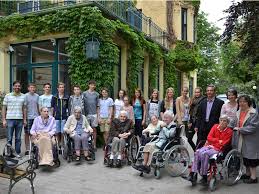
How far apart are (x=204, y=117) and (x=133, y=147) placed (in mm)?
1797

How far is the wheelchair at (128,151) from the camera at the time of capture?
825cm

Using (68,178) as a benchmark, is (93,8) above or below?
above

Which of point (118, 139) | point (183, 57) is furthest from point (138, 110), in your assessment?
point (183, 57)

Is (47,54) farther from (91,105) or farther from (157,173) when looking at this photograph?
(157,173)

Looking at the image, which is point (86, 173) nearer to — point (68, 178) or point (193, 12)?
point (68, 178)

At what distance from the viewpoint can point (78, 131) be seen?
28.0 feet

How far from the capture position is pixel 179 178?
7340mm

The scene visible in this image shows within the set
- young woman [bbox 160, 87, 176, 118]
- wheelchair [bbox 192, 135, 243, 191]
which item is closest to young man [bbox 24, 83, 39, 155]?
young woman [bbox 160, 87, 176, 118]

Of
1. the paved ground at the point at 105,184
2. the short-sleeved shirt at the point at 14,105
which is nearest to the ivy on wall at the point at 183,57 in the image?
the short-sleeved shirt at the point at 14,105

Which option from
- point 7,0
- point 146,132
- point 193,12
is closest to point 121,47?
point 7,0

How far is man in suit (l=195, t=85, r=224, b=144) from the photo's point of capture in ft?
24.4

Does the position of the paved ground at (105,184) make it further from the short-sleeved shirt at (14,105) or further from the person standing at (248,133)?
the short-sleeved shirt at (14,105)

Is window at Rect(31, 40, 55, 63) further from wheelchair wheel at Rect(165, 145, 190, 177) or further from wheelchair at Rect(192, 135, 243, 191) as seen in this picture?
wheelchair at Rect(192, 135, 243, 191)

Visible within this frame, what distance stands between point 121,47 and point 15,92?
571 cm
